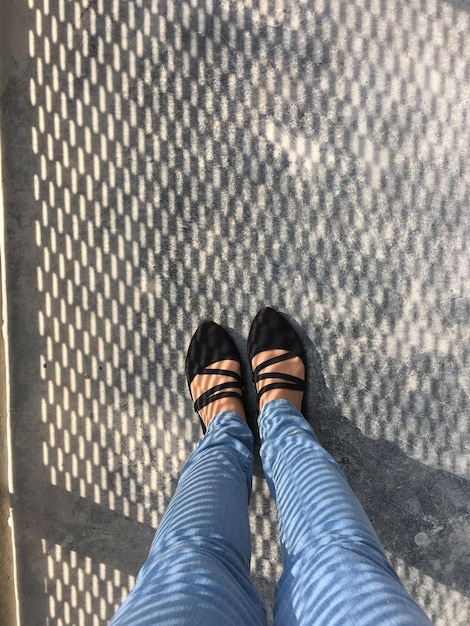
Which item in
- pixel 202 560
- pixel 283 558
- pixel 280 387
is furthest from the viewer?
pixel 280 387

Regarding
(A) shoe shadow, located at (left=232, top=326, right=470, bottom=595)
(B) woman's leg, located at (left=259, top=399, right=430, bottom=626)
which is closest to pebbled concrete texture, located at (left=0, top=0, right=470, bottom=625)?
(A) shoe shadow, located at (left=232, top=326, right=470, bottom=595)

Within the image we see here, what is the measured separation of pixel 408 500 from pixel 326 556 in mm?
558

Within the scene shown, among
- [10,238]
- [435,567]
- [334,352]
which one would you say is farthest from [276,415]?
[10,238]

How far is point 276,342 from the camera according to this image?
3.86ft

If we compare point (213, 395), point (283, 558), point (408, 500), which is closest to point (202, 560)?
point (283, 558)

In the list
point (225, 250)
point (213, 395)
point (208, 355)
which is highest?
point (225, 250)

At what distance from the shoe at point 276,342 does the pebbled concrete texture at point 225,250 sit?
0.03m

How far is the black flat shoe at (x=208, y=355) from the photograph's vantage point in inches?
47.1

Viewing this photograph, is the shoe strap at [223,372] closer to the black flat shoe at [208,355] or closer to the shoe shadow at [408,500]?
the black flat shoe at [208,355]

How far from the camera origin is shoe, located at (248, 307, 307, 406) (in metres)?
1.18

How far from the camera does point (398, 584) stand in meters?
0.70

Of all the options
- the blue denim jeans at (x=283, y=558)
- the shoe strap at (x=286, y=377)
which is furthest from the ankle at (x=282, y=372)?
the blue denim jeans at (x=283, y=558)

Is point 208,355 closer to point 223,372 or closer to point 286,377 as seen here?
point 223,372

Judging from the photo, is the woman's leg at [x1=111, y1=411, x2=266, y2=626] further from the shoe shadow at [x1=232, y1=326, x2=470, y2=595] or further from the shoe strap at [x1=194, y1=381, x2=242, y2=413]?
the shoe shadow at [x1=232, y1=326, x2=470, y2=595]
